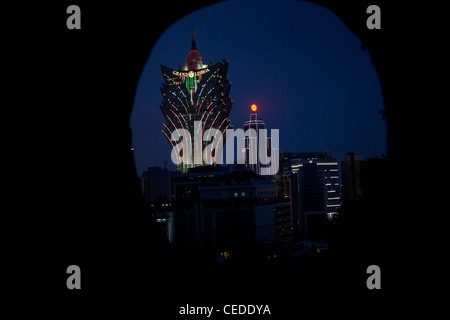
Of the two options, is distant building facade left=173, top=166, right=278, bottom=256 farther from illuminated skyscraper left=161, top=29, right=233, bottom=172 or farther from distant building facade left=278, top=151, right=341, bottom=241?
illuminated skyscraper left=161, top=29, right=233, bottom=172

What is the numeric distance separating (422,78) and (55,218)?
282 cm

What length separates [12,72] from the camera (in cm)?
323

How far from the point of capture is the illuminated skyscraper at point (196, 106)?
85.1 m

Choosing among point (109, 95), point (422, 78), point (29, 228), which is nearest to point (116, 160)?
point (109, 95)

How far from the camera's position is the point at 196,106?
85062mm

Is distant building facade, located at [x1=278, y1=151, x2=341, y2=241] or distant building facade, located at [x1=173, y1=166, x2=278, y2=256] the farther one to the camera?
distant building facade, located at [x1=278, y1=151, x2=341, y2=241]

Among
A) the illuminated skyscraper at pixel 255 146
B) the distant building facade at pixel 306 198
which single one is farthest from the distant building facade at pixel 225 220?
the illuminated skyscraper at pixel 255 146

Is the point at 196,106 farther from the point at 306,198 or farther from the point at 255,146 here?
the point at 255,146

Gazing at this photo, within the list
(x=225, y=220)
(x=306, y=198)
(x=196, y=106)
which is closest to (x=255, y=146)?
(x=196, y=106)

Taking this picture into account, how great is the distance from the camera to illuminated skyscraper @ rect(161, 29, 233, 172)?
8506 centimetres

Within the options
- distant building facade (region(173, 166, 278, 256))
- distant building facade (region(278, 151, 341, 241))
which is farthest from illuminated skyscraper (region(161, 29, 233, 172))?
distant building facade (region(173, 166, 278, 256))

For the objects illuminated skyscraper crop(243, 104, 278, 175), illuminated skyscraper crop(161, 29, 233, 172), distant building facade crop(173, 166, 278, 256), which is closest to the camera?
distant building facade crop(173, 166, 278, 256)
